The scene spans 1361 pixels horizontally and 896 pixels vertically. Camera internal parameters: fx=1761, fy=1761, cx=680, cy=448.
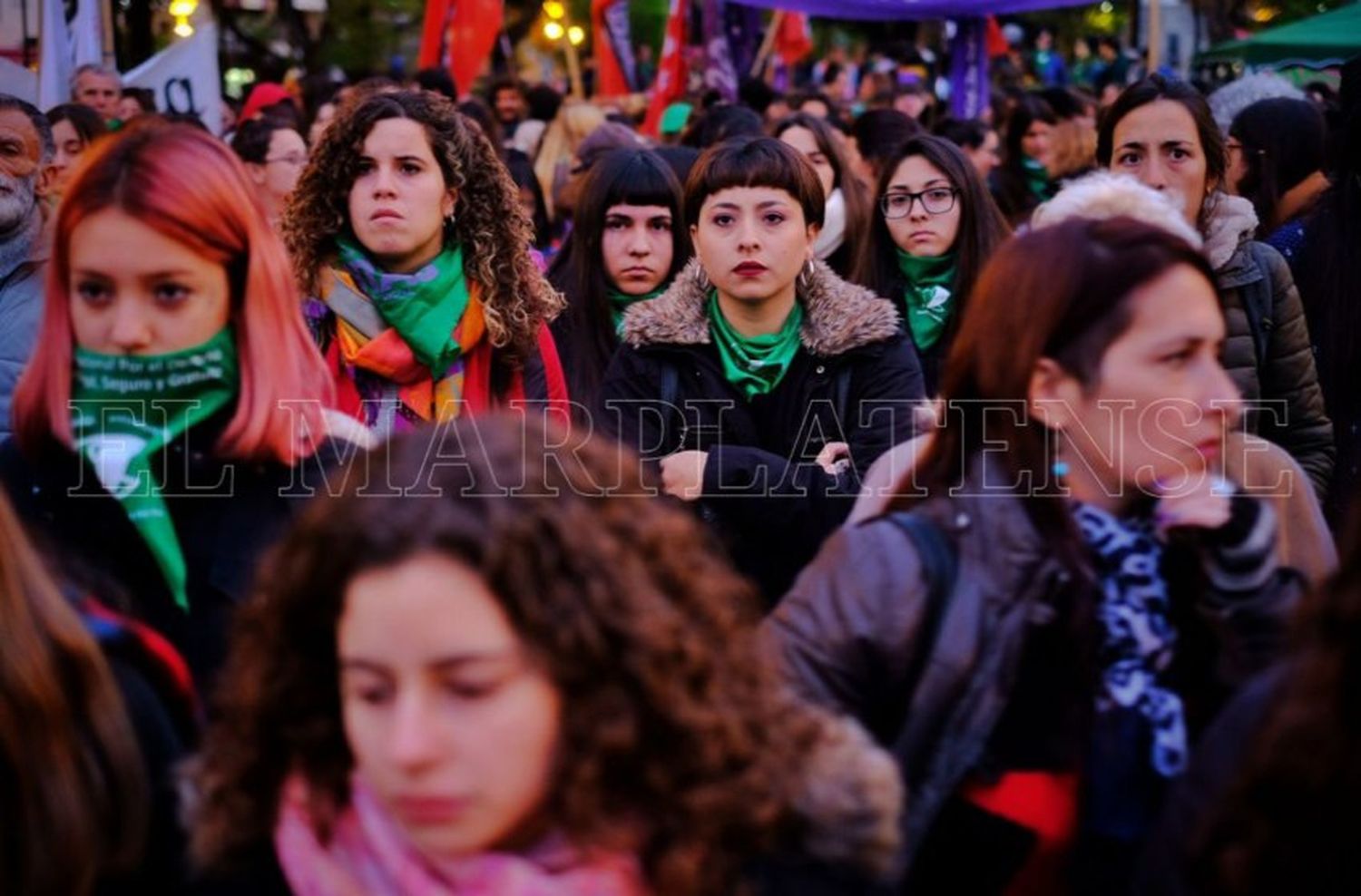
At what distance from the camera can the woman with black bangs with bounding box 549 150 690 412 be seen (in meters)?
6.41

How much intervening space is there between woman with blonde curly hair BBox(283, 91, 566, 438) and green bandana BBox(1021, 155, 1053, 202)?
20.7 feet

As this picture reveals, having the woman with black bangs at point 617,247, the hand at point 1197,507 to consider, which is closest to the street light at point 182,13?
the woman with black bangs at point 617,247


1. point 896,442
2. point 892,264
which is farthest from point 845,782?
point 892,264

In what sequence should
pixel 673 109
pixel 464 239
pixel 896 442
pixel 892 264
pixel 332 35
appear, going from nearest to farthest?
pixel 896 442, pixel 464 239, pixel 892 264, pixel 673 109, pixel 332 35

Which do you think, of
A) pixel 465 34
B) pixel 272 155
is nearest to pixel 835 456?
pixel 272 155

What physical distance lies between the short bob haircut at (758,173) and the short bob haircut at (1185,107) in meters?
1.36

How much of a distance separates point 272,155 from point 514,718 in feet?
24.0

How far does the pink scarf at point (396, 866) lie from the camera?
2.25m

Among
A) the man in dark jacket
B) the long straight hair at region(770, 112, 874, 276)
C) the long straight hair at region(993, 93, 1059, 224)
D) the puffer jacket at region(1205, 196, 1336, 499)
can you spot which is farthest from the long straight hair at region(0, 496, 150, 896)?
the long straight hair at region(993, 93, 1059, 224)

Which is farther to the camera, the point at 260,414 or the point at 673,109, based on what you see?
the point at 673,109

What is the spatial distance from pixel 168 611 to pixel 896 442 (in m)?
2.22

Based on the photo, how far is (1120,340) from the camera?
2.86m

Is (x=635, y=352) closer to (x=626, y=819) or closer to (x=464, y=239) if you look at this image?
(x=464, y=239)

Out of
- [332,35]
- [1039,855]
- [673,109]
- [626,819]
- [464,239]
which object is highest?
[332,35]
